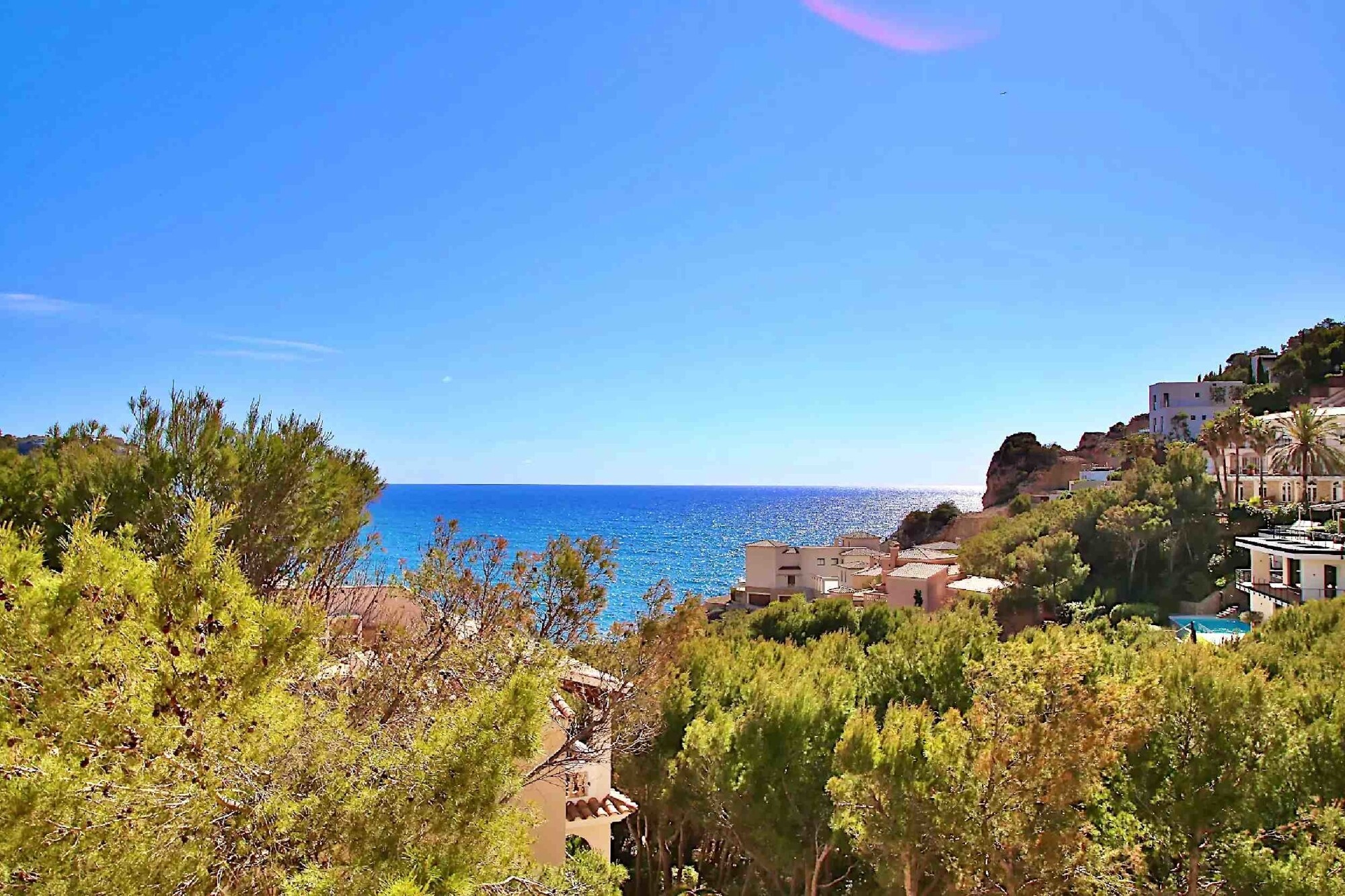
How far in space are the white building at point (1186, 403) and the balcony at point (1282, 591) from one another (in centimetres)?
3847

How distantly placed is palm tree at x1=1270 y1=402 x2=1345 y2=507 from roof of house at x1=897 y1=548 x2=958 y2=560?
15263 mm

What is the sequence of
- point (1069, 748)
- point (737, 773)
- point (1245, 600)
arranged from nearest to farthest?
point (1069, 748) < point (737, 773) < point (1245, 600)

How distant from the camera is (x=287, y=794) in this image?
151 inches

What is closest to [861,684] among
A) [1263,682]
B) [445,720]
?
[1263,682]

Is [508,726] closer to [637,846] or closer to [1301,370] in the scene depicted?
[637,846]

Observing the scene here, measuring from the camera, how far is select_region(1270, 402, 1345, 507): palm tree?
111 feet

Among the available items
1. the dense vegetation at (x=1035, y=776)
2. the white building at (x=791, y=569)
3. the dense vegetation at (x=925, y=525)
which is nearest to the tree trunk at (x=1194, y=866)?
the dense vegetation at (x=1035, y=776)

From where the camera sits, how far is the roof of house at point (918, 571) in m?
34.1

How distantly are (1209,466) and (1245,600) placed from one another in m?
28.2

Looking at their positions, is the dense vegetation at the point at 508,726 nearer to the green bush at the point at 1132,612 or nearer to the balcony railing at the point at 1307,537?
the balcony railing at the point at 1307,537

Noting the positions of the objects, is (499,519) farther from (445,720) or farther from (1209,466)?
(445,720)

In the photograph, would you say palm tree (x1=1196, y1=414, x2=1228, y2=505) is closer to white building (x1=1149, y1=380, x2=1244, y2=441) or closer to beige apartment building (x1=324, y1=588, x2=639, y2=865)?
white building (x1=1149, y1=380, x2=1244, y2=441)

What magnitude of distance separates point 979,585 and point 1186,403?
42.8 m

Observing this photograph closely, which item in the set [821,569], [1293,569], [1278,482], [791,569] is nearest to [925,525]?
[821,569]
